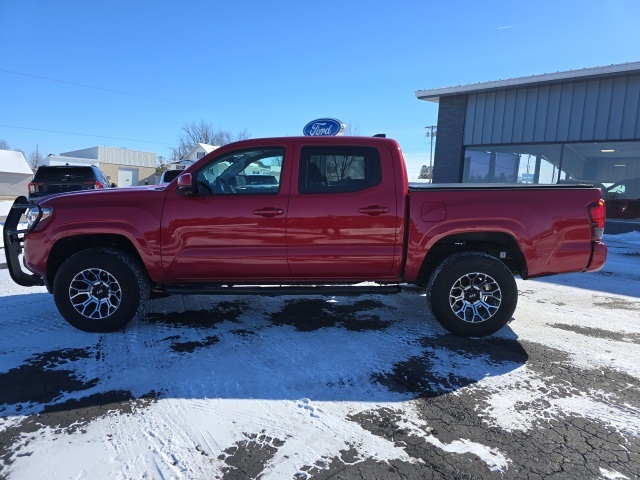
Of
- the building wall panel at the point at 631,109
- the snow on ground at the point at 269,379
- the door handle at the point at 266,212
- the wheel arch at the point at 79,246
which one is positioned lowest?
the snow on ground at the point at 269,379

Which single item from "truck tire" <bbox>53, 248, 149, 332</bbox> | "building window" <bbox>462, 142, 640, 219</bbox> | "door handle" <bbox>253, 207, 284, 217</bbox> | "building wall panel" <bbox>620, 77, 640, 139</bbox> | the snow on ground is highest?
"building wall panel" <bbox>620, 77, 640, 139</bbox>

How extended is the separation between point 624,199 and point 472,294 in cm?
1211

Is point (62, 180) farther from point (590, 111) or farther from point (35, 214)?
point (590, 111)

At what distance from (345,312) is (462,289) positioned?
4.50 ft

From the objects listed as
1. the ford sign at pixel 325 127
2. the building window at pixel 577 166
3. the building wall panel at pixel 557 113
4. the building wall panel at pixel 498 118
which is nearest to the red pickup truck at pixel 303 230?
the ford sign at pixel 325 127

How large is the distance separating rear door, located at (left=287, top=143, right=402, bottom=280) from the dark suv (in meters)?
8.83

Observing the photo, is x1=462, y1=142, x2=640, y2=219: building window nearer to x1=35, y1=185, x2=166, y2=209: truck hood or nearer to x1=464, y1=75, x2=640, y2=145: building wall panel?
x1=464, y1=75, x2=640, y2=145: building wall panel

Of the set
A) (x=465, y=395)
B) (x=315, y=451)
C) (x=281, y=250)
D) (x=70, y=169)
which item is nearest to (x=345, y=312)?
(x=281, y=250)

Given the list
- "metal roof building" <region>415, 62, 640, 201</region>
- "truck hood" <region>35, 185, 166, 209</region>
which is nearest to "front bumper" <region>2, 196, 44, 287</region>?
"truck hood" <region>35, 185, 166, 209</region>

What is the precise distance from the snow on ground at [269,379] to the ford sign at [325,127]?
20.5 feet

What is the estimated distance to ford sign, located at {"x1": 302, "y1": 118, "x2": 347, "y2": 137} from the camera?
10234mm

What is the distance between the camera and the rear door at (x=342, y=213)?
3.84m

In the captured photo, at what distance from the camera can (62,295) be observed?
3824mm

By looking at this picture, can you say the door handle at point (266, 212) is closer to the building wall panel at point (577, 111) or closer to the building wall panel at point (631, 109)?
the building wall panel at point (577, 111)
